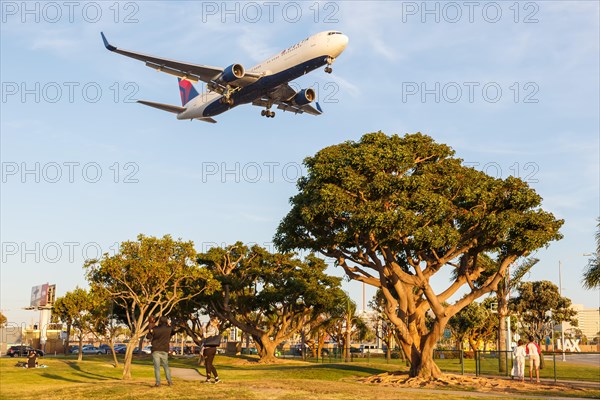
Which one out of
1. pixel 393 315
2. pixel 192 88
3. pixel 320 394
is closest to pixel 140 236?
pixel 393 315

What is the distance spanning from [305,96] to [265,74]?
539 centimetres

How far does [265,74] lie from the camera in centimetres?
4531

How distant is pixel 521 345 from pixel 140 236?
2566 centimetres

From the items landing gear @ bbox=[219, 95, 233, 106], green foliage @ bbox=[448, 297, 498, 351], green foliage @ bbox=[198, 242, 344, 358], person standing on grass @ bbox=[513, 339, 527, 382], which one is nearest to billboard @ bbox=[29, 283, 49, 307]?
green foliage @ bbox=[198, 242, 344, 358]

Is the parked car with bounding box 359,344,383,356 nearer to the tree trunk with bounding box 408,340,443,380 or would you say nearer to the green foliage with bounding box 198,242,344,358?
the green foliage with bounding box 198,242,344,358

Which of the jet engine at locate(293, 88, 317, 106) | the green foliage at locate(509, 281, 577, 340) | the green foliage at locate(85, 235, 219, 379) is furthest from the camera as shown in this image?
the green foliage at locate(509, 281, 577, 340)

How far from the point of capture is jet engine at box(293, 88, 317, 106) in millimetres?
49844

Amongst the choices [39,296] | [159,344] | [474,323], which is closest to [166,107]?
[474,323]

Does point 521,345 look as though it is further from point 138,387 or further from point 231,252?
point 231,252

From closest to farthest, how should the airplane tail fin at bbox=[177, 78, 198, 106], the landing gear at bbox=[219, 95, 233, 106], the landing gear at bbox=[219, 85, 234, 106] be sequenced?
1. the landing gear at bbox=[219, 85, 234, 106]
2. the landing gear at bbox=[219, 95, 233, 106]
3. the airplane tail fin at bbox=[177, 78, 198, 106]

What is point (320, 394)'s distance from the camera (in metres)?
18.0

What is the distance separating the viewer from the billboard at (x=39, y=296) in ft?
385

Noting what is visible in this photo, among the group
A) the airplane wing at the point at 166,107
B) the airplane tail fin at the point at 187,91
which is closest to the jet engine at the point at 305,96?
the airplane wing at the point at 166,107

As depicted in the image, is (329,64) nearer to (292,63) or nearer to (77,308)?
(292,63)
